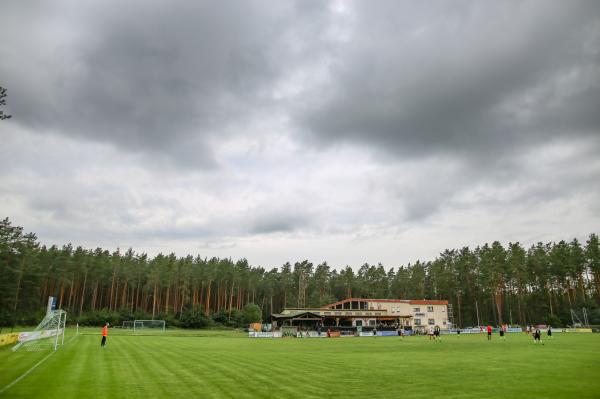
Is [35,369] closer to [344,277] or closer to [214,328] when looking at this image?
[214,328]

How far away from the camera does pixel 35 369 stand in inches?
804

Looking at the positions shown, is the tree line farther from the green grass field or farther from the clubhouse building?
the green grass field

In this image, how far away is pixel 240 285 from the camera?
12219cm

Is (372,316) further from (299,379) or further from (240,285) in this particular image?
(299,379)

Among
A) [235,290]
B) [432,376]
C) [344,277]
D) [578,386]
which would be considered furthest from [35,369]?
[344,277]

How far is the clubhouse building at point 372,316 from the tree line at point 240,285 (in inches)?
547

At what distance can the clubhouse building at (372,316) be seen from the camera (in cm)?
7917

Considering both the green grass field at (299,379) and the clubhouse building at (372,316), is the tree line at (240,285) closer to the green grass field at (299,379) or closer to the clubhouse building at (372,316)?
the clubhouse building at (372,316)

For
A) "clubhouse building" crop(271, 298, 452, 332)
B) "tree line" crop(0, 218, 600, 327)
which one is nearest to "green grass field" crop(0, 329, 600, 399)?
"clubhouse building" crop(271, 298, 452, 332)

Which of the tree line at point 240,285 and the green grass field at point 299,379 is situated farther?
the tree line at point 240,285

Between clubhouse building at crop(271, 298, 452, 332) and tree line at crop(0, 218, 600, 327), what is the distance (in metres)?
13.9

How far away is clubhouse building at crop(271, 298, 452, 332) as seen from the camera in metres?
79.2

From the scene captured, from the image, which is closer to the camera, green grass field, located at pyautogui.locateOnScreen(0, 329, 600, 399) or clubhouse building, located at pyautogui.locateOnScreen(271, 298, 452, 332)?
green grass field, located at pyautogui.locateOnScreen(0, 329, 600, 399)

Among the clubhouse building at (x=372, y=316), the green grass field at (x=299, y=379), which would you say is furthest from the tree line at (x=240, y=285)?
the green grass field at (x=299, y=379)
